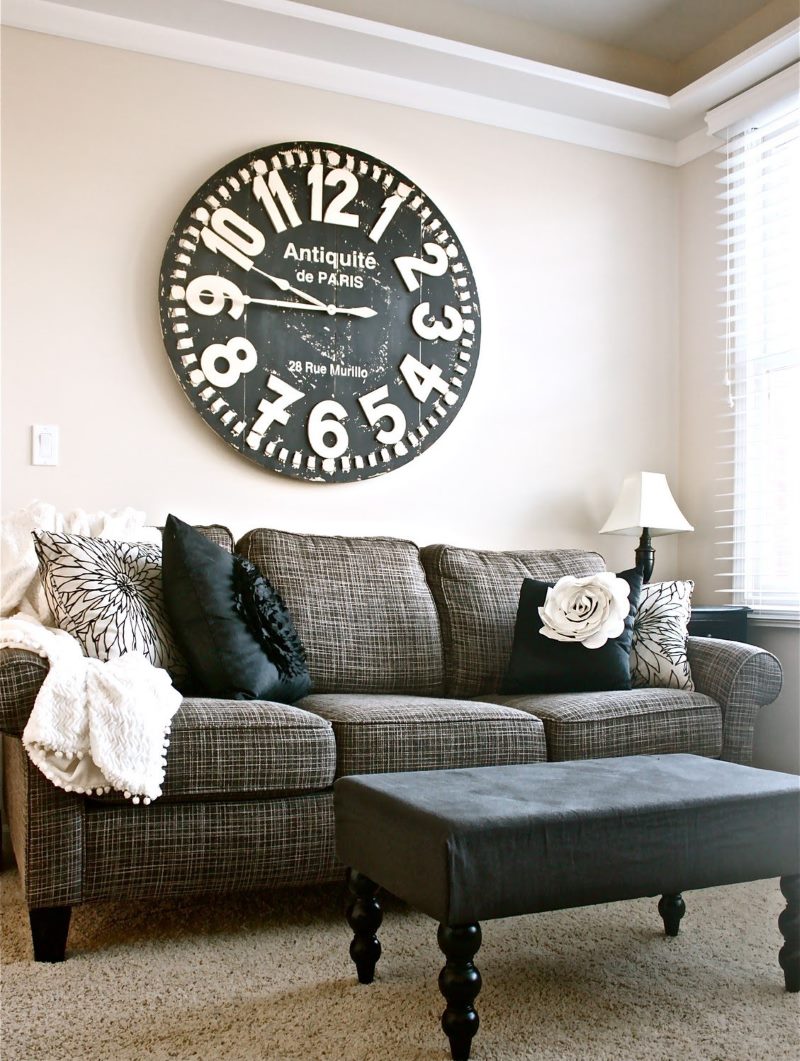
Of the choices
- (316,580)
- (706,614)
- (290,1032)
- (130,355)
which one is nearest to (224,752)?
(290,1032)

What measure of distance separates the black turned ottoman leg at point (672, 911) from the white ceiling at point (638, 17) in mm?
3018

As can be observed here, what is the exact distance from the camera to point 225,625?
7.82 ft

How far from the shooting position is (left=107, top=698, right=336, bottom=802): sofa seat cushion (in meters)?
2.06

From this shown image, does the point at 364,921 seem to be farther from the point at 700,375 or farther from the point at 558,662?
the point at 700,375

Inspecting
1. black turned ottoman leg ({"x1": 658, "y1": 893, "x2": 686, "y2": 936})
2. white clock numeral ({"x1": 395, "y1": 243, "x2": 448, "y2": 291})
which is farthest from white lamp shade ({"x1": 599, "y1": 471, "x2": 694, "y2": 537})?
black turned ottoman leg ({"x1": 658, "y1": 893, "x2": 686, "y2": 936})

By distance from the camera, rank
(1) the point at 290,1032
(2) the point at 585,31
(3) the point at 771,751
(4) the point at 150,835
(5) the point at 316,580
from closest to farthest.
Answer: (1) the point at 290,1032
(4) the point at 150,835
(5) the point at 316,580
(3) the point at 771,751
(2) the point at 585,31

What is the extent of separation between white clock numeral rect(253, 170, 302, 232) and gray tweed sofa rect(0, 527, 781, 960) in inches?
41.3

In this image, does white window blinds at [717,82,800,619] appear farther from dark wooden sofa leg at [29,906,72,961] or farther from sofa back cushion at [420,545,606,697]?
dark wooden sofa leg at [29,906,72,961]

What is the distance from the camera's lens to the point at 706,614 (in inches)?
133

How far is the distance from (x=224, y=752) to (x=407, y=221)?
209 cm

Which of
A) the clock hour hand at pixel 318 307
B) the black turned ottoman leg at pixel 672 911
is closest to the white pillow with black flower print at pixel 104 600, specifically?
the clock hour hand at pixel 318 307

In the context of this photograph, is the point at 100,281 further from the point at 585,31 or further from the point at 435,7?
the point at 585,31

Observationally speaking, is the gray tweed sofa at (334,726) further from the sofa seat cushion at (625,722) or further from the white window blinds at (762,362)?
the white window blinds at (762,362)

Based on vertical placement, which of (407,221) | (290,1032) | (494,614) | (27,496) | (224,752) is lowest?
(290,1032)
